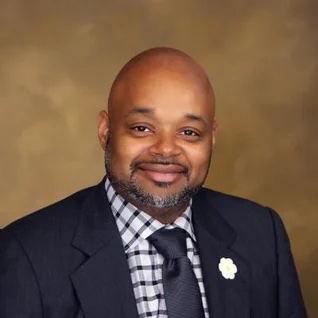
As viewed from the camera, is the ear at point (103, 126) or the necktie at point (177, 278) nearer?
the necktie at point (177, 278)

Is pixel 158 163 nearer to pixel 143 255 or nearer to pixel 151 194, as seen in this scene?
pixel 151 194

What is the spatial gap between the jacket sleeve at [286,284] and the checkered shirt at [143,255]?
25 centimetres

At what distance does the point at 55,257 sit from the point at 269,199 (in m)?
1.29

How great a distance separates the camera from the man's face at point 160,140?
2.13 m

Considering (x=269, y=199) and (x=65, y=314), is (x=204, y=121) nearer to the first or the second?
(x=65, y=314)

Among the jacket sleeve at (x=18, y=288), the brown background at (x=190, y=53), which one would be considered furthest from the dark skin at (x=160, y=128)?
the brown background at (x=190, y=53)

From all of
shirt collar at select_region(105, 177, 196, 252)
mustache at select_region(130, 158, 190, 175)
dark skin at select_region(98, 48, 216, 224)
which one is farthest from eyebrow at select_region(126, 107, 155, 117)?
shirt collar at select_region(105, 177, 196, 252)

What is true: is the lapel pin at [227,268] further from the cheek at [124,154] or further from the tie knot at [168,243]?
the cheek at [124,154]

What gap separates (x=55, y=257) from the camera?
7.00 ft

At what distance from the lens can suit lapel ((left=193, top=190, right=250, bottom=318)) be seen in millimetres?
2246

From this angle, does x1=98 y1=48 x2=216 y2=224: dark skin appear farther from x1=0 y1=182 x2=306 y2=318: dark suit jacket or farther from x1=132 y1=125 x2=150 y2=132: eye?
x1=0 y1=182 x2=306 y2=318: dark suit jacket

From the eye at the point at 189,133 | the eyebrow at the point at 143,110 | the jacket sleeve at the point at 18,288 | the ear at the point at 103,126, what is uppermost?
the ear at the point at 103,126

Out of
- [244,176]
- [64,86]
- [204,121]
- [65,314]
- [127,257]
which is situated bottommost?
[65,314]

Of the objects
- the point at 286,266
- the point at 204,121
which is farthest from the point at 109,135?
the point at 286,266
